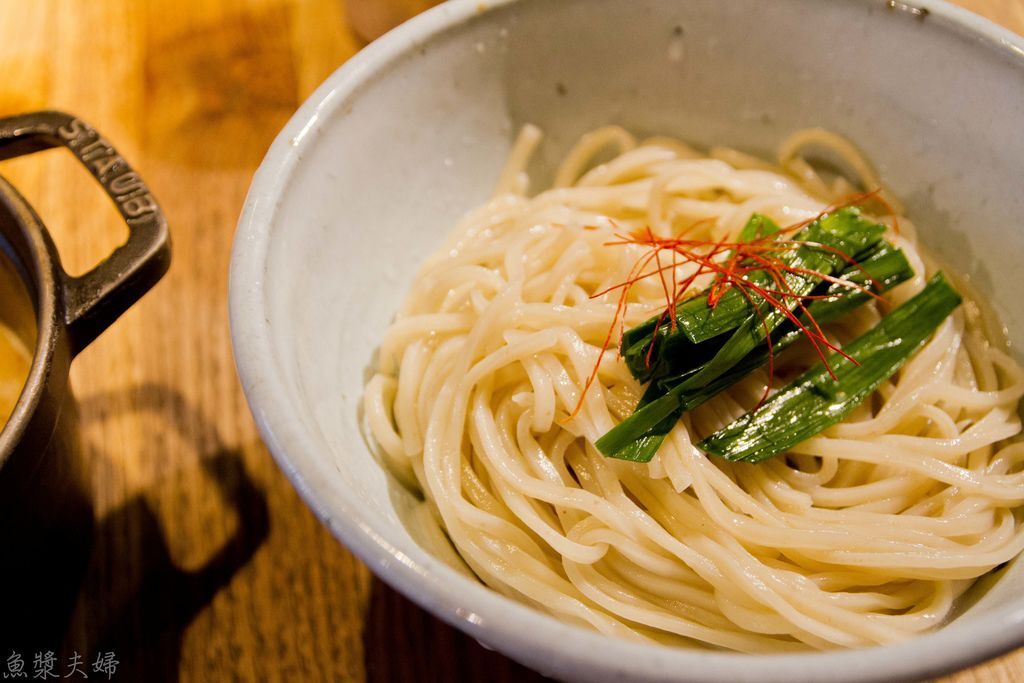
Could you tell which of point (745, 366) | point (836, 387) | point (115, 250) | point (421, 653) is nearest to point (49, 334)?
point (115, 250)

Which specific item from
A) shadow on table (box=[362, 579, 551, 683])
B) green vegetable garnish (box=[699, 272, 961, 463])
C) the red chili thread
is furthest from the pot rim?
green vegetable garnish (box=[699, 272, 961, 463])

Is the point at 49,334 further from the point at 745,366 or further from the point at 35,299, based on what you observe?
the point at 745,366

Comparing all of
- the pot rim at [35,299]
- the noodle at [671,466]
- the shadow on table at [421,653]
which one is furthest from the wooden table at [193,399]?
the pot rim at [35,299]

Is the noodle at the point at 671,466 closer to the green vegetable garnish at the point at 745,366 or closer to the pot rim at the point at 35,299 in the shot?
the green vegetable garnish at the point at 745,366

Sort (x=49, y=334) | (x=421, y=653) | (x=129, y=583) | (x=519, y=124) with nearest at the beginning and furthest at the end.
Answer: (x=49, y=334) → (x=421, y=653) → (x=129, y=583) → (x=519, y=124)

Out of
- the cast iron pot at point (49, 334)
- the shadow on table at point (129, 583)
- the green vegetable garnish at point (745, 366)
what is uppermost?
the green vegetable garnish at point (745, 366)

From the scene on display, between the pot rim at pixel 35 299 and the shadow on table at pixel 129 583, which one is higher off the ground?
the pot rim at pixel 35 299

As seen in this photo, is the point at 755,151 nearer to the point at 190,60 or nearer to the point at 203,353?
the point at 203,353

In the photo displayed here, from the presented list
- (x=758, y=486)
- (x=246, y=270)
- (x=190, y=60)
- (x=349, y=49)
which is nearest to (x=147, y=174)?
(x=190, y=60)
